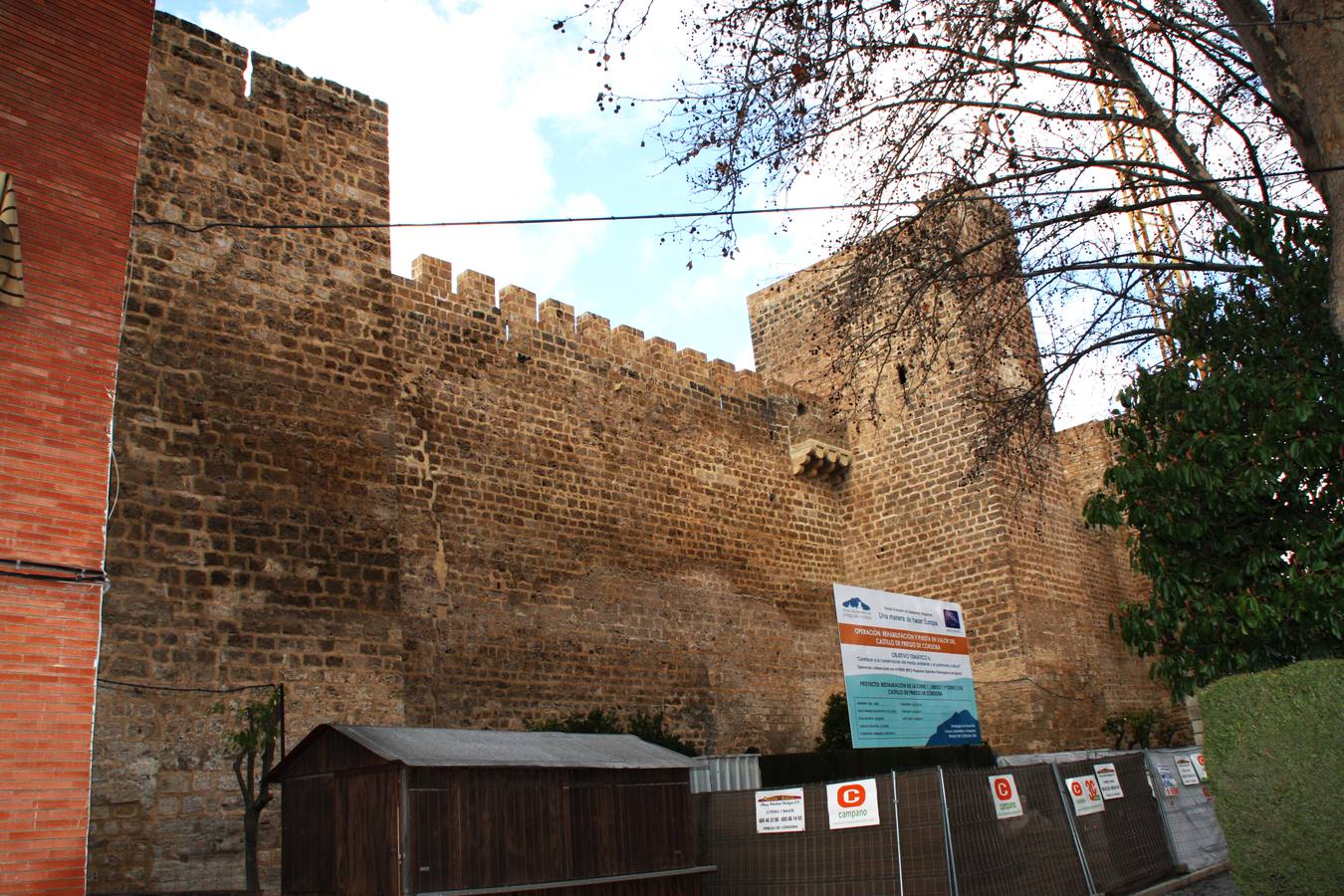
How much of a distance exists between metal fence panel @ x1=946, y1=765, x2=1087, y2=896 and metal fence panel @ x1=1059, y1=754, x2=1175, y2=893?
12.0 inches

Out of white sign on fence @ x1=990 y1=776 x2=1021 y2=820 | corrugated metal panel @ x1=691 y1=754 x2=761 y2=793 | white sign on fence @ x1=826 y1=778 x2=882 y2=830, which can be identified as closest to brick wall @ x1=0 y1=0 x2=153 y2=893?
white sign on fence @ x1=826 y1=778 x2=882 y2=830

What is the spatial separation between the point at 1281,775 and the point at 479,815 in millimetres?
5119

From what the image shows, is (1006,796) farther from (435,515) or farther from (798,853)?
(435,515)

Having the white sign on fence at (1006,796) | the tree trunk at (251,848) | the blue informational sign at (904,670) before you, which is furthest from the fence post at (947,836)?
the tree trunk at (251,848)

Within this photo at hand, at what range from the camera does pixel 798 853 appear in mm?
8242

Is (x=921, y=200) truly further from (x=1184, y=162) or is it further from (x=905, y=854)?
(x=905, y=854)

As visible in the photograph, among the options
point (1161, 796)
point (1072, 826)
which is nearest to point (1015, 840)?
point (1072, 826)

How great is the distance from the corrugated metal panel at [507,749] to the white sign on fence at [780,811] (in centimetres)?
70

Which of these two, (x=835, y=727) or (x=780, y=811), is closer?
(x=780, y=811)

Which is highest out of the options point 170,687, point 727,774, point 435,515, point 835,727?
point 435,515

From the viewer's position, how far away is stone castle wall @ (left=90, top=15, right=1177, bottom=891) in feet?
27.3

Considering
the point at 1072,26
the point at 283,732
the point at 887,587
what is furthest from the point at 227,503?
the point at 887,587

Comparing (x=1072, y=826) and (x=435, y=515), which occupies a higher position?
(x=435, y=515)

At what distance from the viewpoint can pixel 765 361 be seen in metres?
21.3
